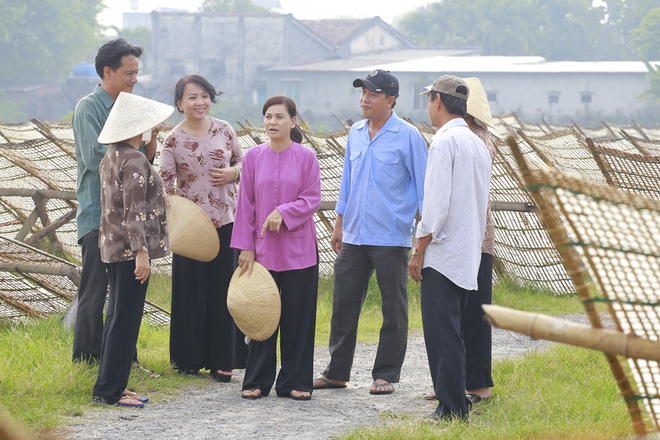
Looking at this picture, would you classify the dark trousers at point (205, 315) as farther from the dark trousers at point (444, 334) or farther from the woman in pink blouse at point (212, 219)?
the dark trousers at point (444, 334)

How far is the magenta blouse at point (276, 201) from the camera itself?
5156 millimetres

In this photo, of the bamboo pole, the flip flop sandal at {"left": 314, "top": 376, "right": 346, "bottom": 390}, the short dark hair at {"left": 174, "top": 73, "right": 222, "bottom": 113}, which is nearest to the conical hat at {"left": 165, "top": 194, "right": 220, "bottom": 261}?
the short dark hair at {"left": 174, "top": 73, "right": 222, "bottom": 113}

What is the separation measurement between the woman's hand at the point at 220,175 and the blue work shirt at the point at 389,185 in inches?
27.7

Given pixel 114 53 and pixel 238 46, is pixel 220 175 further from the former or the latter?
pixel 238 46

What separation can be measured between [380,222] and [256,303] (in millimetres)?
798

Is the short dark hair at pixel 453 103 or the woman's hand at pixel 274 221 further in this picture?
the woman's hand at pixel 274 221

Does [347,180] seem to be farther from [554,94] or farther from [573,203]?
[554,94]

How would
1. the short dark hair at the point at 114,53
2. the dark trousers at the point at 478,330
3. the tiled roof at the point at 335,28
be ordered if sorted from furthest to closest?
the tiled roof at the point at 335,28, the short dark hair at the point at 114,53, the dark trousers at the point at 478,330

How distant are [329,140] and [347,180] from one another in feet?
16.8

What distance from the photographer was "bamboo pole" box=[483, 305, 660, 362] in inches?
83.0

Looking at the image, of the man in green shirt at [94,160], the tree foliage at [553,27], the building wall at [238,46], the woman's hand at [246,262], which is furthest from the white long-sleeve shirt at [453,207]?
the tree foliage at [553,27]

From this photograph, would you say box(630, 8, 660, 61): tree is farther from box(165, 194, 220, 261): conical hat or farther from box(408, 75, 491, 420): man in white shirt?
box(408, 75, 491, 420): man in white shirt

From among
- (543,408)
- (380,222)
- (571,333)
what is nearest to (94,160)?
(380,222)

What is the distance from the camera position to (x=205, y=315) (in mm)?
5574
